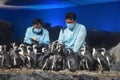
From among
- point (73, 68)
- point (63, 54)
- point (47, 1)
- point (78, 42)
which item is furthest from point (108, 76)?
point (47, 1)

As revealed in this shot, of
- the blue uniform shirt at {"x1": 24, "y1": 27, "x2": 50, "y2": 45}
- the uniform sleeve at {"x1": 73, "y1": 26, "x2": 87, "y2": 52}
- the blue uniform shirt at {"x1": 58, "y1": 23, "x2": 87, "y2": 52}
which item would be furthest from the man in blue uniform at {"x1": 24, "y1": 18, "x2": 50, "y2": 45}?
the uniform sleeve at {"x1": 73, "y1": 26, "x2": 87, "y2": 52}

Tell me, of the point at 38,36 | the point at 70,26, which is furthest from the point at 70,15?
the point at 38,36

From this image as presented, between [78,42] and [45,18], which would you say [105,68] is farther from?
[45,18]

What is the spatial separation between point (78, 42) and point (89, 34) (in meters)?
5.82

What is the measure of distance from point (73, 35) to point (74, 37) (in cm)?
5

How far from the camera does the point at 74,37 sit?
5.84 m

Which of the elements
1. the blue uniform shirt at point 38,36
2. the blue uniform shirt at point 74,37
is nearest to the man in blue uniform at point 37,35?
the blue uniform shirt at point 38,36

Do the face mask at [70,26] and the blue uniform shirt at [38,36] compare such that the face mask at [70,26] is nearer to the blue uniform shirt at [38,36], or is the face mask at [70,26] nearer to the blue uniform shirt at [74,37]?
the blue uniform shirt at [74,37]

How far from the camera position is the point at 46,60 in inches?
192

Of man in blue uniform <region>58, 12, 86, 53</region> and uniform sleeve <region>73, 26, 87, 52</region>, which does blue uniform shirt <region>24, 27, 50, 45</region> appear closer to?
man in blue uniform <region>58, 12, 86, 53</region>

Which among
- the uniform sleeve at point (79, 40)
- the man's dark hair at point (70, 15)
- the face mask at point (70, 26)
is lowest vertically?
the uniform sleeve at point (79, 40)

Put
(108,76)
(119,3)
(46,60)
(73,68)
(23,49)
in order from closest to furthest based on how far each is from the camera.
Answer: (108,76), (73,68), (46,60), (23,49), (119,3)

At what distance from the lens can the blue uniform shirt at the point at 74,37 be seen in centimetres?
568

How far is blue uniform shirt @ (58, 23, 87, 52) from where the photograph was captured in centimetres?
568
